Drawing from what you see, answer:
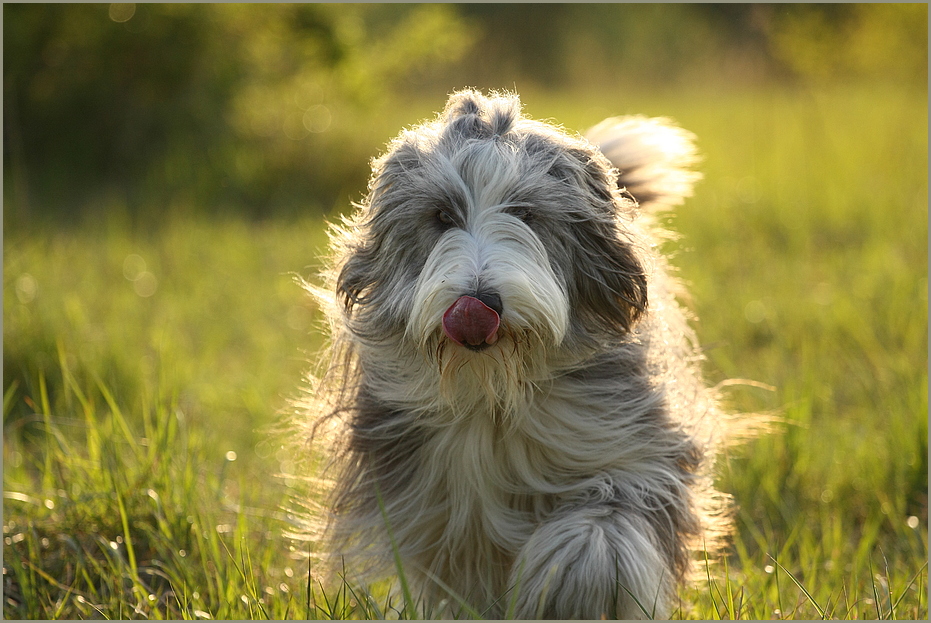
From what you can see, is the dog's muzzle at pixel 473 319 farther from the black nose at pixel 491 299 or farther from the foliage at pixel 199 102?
the foliage at pixel 199 102

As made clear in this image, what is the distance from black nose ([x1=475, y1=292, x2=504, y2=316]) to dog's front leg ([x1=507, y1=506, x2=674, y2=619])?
26.6 inches

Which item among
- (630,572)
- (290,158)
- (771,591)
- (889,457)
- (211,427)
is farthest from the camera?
(290,158)

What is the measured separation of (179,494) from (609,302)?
1774 mm

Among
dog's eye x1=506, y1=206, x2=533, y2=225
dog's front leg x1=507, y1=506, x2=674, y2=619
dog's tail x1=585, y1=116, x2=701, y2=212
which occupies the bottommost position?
dog's front leg x1=507, y1=506, x2=674, y2=619

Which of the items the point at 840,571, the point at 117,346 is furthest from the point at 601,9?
the point at 840,571

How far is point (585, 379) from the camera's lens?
9.19 feet

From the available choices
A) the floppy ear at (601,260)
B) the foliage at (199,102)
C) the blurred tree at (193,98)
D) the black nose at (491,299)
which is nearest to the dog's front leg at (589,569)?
the floppy ear at (601,260)

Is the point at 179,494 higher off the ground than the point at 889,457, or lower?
lower

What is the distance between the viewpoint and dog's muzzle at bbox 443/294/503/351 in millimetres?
2256

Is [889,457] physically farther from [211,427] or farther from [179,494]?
[211,427]

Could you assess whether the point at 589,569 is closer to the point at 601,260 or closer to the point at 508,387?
the point at 508,387

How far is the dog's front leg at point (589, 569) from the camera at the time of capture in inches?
97.4

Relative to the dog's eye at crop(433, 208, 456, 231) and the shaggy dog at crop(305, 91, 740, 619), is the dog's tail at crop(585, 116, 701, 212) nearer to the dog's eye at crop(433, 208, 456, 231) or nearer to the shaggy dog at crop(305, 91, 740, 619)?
the shaggy dog at crop(305, 91, 740, 619)

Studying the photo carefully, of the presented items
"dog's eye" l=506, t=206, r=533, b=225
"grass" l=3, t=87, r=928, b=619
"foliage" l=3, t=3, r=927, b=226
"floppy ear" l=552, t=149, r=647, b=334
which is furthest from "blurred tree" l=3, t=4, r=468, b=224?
"dog's eye" l=506, t=206, r=533, b=225
